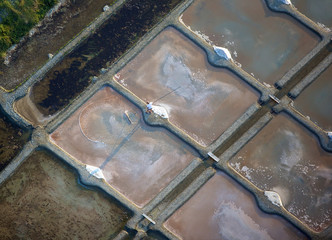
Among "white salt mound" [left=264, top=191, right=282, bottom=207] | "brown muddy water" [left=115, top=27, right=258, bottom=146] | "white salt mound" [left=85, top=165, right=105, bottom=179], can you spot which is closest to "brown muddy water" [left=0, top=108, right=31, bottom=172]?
"white salt mound" [left=85, top=165, right=105, bottom=179]

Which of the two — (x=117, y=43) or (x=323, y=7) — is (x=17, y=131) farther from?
(x=323, y=7)

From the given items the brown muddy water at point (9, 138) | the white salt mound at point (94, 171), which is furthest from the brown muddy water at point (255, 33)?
the brown muddy water at point (9, 138)

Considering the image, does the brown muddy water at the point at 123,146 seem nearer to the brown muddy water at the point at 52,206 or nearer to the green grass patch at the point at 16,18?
the brown muddy water at the point at 52,206

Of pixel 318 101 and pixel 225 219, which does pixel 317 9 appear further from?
pixel 225 219

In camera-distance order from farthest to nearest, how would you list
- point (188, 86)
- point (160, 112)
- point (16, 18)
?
point (16, 18) < point (188, 86) < point (160, 112)

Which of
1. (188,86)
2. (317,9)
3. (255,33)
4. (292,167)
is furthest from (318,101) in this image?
(188,86)

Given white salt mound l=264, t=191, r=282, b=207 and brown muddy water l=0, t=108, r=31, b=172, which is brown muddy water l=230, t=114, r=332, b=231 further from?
brown muddy water l=0, t=108, r=31, b=172
